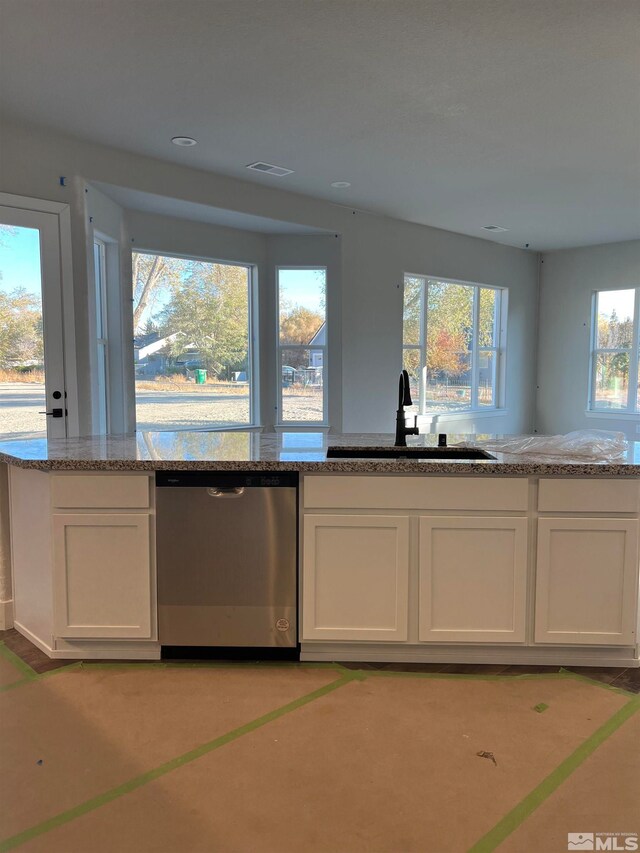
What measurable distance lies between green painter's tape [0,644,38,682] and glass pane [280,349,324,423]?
11.7 ft

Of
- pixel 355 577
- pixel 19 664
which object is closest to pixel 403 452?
pixel 355 577

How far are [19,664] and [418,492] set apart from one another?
6.01 feet

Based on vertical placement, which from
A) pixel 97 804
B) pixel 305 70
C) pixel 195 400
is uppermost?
pixel 305 70

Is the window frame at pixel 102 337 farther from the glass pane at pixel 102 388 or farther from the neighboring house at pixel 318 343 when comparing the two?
the neighboring house at pixel 318 343

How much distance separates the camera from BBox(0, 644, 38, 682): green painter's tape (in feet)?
8.16

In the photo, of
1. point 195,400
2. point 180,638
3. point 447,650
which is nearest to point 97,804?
point 180,638

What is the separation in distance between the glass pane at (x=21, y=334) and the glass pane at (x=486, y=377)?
525cm

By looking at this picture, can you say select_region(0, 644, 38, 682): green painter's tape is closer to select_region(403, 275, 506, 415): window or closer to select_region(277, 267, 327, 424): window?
select_region(277, 267, 327, 424): window

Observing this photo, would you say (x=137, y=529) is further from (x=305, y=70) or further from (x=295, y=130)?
(x=295, y=130)

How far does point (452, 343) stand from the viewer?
283 inches

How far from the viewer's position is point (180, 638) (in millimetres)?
2588

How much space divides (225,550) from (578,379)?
6516 mm

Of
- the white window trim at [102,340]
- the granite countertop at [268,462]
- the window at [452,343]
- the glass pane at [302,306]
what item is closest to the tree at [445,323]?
the window at [452,343]

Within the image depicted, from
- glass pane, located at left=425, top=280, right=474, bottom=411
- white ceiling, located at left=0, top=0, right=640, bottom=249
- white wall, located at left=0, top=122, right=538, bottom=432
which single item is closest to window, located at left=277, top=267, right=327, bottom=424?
white wall, located at left=0, top=122, right=538, bottom=432
